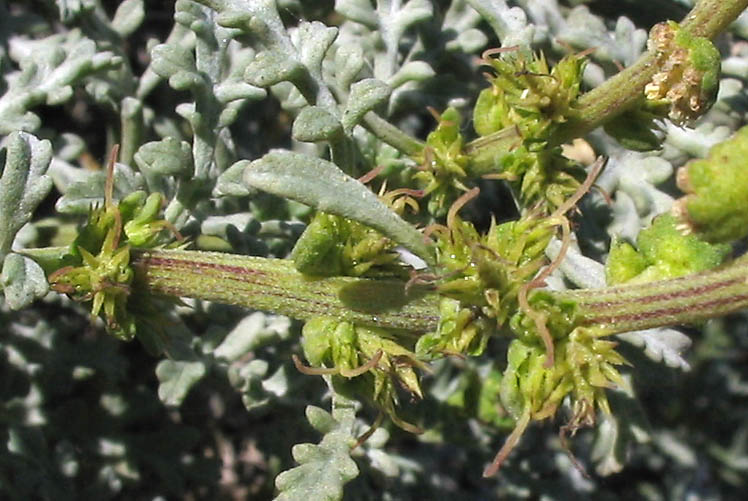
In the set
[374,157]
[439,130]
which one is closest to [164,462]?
[374,157]

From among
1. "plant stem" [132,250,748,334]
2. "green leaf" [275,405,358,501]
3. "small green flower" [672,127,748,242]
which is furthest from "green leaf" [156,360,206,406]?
"small green flower" [672,127,748,242]

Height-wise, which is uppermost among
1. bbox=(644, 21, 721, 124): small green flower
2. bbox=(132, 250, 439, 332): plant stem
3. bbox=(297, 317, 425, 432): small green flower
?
bbox=(644, 21, 721, 124): small green flower

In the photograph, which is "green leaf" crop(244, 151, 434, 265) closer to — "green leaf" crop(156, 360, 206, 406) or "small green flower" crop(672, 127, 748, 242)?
"small green flower" crop(672, 127, 748, 242)

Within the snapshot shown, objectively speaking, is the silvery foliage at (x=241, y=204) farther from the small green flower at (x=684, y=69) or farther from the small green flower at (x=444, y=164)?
the small green flower at (x=684, y=69)

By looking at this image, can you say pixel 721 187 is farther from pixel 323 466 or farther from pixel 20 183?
pixel 20 183

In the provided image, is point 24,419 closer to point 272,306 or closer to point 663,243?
point 272,306
